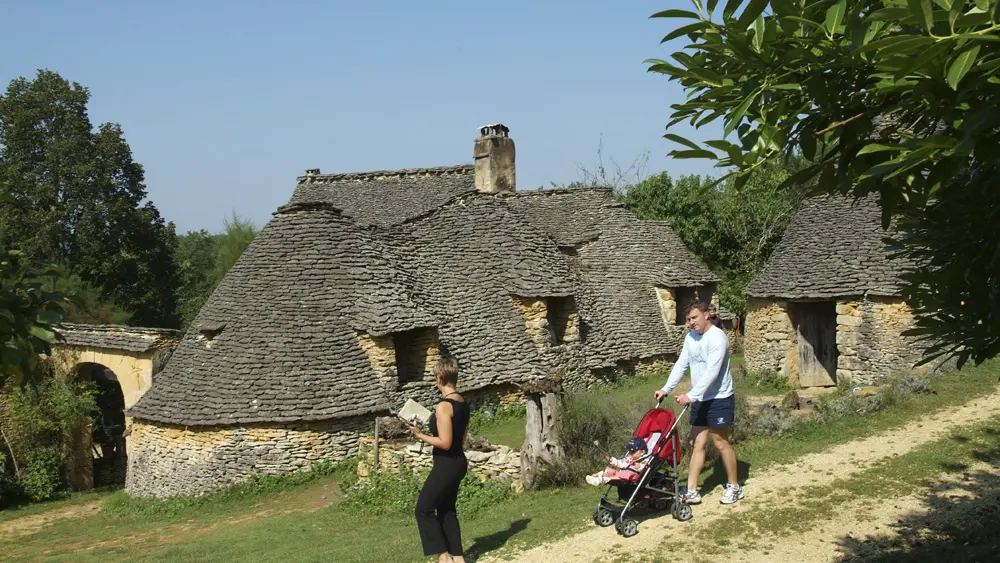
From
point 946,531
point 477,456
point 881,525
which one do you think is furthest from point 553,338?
point 946,531

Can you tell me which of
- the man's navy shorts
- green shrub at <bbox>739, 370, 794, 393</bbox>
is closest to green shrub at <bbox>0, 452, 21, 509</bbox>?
green shrub at <bbox>739, 370, 794, 393</bbox>

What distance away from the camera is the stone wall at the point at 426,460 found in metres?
11.6

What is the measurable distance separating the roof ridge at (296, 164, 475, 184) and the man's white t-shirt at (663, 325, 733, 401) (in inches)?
862

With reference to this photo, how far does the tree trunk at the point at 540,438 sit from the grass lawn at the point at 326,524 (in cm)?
40

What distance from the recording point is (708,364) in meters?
7.29

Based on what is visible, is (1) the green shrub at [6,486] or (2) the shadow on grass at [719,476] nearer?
(2) the shadow on grass at [719,476]

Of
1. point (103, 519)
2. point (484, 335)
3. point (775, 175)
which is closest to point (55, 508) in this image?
point (103, 519)

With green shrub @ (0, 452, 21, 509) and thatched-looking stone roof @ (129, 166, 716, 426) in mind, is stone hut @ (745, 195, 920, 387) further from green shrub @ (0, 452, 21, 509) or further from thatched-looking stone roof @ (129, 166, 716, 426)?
green shrub @ (0, 452, 21, 509)

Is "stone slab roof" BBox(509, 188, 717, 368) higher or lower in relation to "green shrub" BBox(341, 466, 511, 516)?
higher

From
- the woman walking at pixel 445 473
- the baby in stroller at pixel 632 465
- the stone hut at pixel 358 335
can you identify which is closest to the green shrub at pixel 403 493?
the stone hut at pixel 358 335

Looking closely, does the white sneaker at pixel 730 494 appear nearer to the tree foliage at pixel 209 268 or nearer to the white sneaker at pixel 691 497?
the white sneaker at pixel 691 497

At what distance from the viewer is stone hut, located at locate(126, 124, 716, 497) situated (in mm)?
16156

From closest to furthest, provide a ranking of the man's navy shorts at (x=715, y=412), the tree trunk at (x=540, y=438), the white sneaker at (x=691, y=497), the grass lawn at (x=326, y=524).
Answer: the man's navy shorts at (x=715, y=412), the white sneaker at (x=691, y=497), the grass lawn at (x=326, y=524), the tree trunk at (x=540, y=438)

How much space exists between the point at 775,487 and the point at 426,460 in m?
6.49
